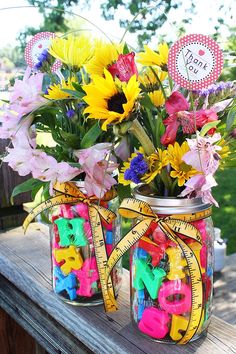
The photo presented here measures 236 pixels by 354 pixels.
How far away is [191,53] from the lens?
0.57 m

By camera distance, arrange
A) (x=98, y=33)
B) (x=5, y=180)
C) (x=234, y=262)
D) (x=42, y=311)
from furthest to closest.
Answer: (x=234, y=262) → (x=5, y=180) → (x=42, y=311) → (x=98, y=33)

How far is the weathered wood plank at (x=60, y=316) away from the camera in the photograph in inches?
25.2

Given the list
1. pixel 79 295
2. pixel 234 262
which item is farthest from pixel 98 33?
pixel 234 262

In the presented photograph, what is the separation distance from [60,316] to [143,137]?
1.16 ft

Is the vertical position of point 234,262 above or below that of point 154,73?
below

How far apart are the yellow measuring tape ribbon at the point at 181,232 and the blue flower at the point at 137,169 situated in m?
0.04

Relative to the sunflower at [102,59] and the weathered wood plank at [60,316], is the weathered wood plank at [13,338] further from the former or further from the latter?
the sunflower at [102,59]

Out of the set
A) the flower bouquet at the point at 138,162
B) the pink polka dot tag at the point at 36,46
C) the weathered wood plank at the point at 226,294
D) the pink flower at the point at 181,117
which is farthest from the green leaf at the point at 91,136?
the weathered wood plank at the point at 226,294

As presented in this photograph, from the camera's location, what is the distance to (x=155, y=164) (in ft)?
1.93

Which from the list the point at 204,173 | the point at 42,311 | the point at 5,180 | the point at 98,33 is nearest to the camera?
the point at 204,173

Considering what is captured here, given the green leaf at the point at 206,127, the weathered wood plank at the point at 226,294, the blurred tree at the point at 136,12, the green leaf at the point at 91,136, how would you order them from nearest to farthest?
the green leaf at the point at 206,127, the green leaf at the point at 91,136, the weathered wood plank at the point at 226,294, the blurred tree at the point at 136,12

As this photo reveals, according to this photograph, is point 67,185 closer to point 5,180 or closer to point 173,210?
point 173,210

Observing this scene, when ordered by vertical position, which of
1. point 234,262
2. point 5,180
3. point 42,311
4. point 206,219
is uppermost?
point 206,219

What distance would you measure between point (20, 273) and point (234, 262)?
1128 mm
